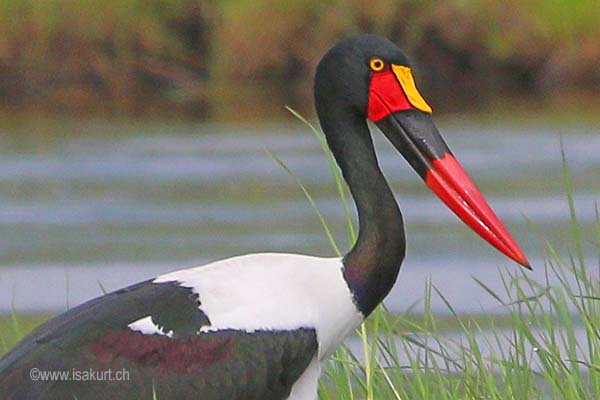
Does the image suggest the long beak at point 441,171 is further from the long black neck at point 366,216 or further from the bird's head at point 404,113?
the long black neck at point 366,216

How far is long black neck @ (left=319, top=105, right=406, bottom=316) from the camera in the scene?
5.54 meters

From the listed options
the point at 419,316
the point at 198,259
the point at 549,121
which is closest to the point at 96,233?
the point at 198,259

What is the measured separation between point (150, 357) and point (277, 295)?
0.41 metres

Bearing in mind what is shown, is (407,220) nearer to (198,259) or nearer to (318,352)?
(198,259)

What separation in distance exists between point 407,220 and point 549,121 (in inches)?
199

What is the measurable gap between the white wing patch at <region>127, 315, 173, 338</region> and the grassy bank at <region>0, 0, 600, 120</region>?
1665 centimetres

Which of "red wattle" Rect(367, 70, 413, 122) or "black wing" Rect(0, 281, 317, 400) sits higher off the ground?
"red wattle" Rect(367, 70, 413, 122)

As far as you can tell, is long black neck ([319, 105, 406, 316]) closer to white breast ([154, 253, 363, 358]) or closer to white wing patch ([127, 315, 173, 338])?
white breast ([154, 253, 363, 358])

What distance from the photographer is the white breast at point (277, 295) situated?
5.25 m

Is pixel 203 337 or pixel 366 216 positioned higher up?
pixel 366 216

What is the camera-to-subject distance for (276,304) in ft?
17.4

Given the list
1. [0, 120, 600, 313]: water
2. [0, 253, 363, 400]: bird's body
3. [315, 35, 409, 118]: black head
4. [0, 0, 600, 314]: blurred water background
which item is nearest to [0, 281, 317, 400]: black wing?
[0, 253, 363, 400]: bird's body

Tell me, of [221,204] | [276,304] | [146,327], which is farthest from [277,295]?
[221,204]

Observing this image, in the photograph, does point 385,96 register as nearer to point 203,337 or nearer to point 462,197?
point 462,197
